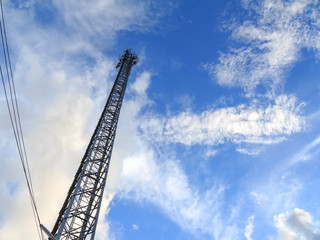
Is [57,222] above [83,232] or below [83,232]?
above

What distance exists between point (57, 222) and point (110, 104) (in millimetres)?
13691

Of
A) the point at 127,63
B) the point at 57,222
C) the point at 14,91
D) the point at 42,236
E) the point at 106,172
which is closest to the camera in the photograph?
the point at 42,236

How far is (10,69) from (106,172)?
1096 centimetres

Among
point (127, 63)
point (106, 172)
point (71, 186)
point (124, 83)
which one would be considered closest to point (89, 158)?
point (106, 172)

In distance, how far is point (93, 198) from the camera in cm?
1648

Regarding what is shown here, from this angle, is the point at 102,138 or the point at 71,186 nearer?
the point at 71,186

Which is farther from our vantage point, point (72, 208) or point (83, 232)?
point (72, 208)

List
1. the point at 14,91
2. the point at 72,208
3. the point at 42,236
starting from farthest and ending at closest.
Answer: the point at 72,208 < the point at 14,91 < the point at 42,236

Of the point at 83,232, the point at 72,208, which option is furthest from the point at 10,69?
the point at 83,232

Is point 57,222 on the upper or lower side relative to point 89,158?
lower

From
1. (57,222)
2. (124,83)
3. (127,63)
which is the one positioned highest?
(127,63)

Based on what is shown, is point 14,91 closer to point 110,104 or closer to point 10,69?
point 10,69

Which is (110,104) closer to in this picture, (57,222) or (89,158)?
(89,158)

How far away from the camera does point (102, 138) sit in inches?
846
